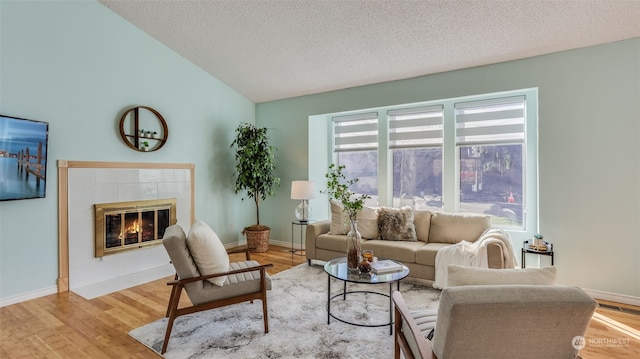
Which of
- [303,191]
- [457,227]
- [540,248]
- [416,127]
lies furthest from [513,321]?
[416,127]

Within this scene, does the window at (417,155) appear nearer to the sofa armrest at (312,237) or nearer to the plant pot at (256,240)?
the sofa armrest at (312,237)

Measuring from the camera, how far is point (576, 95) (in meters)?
3.47

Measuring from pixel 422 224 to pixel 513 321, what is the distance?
2.99 metres

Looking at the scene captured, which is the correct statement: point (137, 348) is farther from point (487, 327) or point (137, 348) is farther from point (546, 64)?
point (546, 64)

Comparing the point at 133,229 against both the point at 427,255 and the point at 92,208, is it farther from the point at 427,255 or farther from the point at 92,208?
the point at 427,255

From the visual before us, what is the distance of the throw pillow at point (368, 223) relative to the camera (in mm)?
4273

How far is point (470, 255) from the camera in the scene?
335 cm

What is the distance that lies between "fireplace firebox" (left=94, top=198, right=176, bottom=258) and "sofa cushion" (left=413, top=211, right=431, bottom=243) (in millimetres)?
3443

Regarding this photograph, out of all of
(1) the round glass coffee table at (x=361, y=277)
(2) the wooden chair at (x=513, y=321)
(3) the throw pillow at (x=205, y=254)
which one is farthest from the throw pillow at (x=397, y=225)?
(2) the wooden chair at (x=513, y=321)

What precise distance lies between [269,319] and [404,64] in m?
3.41

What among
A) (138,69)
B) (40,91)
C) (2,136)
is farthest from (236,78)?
(2,136)

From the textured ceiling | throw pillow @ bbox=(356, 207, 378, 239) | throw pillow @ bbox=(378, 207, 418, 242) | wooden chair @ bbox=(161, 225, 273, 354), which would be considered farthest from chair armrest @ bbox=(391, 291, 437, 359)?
the textured ceiling

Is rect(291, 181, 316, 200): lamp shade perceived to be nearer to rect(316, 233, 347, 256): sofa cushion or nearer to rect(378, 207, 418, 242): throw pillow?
rect(316, 233, 347, 256): sofa cushion

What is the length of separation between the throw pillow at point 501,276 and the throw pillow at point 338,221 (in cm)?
279
